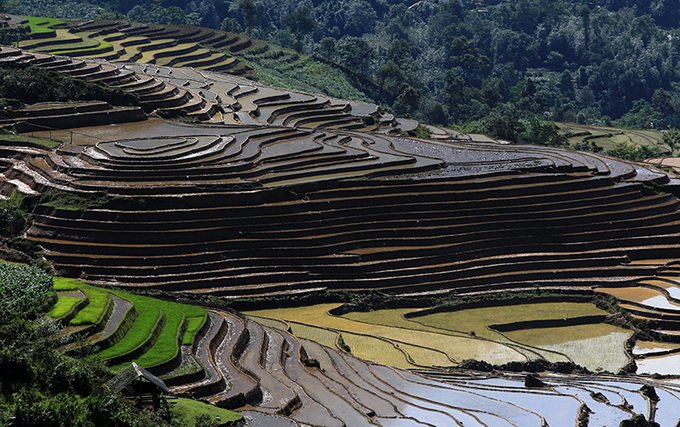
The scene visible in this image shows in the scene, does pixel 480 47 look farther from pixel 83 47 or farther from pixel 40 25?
pixel 83 47

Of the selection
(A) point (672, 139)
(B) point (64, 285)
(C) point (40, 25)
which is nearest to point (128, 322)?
(B) point (64, 285)

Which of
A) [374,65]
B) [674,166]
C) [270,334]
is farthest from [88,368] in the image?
[374,65]

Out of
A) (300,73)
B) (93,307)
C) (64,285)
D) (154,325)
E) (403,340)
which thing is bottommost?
(403,340)

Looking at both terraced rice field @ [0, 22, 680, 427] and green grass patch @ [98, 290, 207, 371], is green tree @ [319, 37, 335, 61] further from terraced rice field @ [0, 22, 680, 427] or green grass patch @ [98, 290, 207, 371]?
green grass patch @ [98, 290, 207, 371]

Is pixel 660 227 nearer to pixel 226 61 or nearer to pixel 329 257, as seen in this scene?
pixel 329 257

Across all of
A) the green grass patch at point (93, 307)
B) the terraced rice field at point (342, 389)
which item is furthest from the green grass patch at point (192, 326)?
the green grass patch at point (93, 307)

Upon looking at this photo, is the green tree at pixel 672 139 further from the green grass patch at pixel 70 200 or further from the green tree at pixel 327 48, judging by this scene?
the green grass patch at pixel 70 200
